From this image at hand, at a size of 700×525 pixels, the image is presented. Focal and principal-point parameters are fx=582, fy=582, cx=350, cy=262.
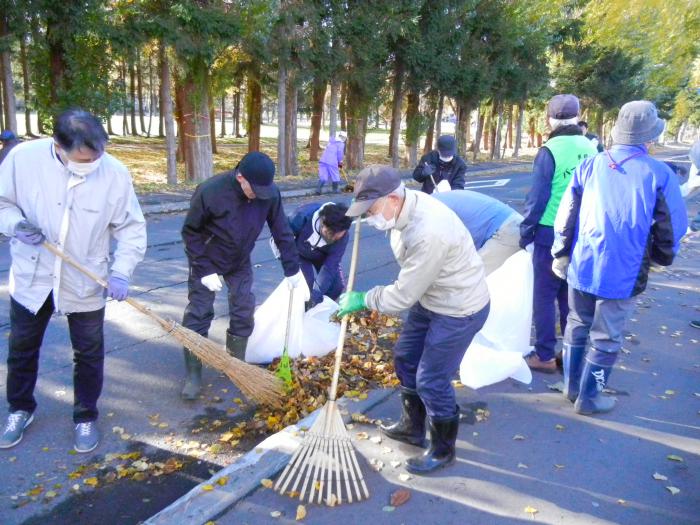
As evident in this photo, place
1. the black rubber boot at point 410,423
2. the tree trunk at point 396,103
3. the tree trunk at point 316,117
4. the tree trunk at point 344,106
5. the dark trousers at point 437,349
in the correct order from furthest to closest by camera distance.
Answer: the tree trunk at point 316,117 < the tree trunk at point 396,103 < the tree trunk at point 344,106 < the black rubber boot at point 410,423 < the dark trousers at point 437,349

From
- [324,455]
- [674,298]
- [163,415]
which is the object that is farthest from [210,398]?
[674,298]

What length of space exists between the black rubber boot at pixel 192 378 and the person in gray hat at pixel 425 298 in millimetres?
1381

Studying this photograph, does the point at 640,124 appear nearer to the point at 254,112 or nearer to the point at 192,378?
the point at 192,378

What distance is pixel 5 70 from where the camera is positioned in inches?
474

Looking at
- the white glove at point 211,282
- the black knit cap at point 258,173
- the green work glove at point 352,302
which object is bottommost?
the white glove at point 211,282

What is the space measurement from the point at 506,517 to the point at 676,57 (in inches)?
1924

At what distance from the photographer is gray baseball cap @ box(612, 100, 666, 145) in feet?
11.5

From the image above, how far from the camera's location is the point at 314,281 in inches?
197

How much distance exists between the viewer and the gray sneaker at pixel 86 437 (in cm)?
334

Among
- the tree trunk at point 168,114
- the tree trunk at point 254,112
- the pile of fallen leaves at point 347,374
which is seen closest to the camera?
the pile of fallen leaves at point 347,374

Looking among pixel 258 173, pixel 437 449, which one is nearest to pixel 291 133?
pixel 258 173

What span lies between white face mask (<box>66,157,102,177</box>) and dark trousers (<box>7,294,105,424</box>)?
0.71 m

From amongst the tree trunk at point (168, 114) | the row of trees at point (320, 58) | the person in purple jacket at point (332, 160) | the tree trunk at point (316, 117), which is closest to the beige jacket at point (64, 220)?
the row of trees at point (320, 58)

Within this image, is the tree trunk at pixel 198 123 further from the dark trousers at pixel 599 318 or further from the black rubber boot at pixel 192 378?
the dark trousers at pixel 599 318
